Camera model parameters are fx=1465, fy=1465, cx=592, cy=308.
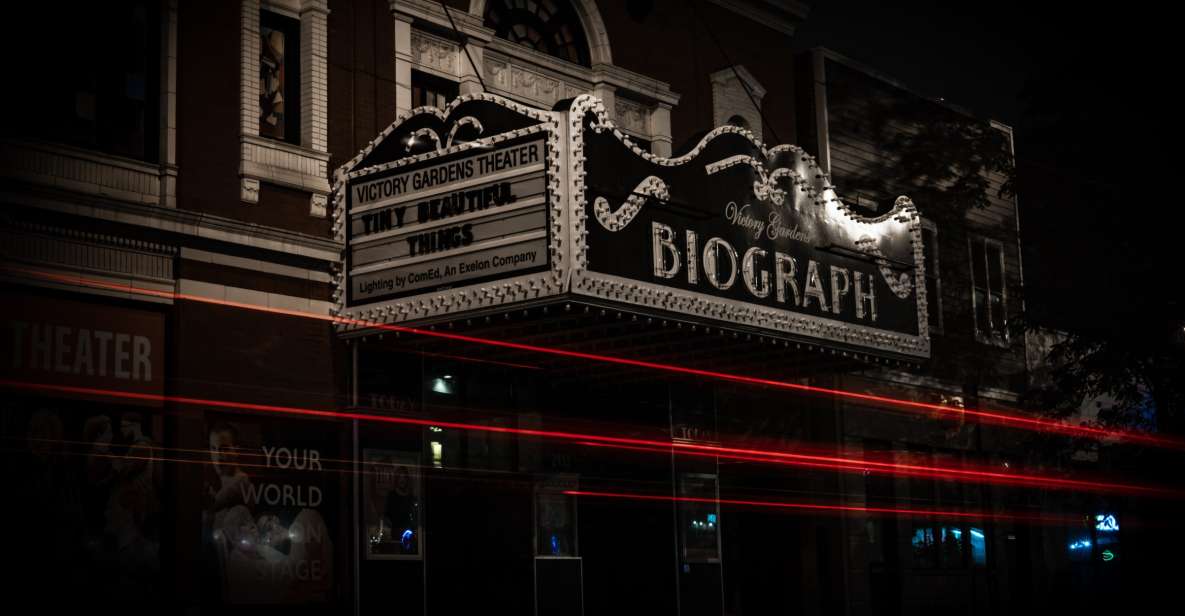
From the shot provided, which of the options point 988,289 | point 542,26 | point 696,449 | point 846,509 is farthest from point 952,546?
point 542,26

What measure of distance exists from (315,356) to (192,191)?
2.47 m

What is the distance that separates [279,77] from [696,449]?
8.89 metres

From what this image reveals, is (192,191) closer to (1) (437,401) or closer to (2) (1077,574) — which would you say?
(1) (437,401)

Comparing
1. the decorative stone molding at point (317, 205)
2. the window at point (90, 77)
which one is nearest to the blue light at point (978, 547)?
the decorative stone molding at point (317, 205)

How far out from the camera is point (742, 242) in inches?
719

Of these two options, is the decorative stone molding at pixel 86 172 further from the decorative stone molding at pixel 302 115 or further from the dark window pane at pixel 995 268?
the dark window pane at pixel 995 268

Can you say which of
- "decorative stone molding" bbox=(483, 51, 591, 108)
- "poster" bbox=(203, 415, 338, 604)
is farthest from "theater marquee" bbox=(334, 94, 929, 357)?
"decorative stone molding" bbox=(483, 51, 591, 108)

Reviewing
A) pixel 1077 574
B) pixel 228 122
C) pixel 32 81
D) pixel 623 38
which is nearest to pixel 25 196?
pixel 32 81

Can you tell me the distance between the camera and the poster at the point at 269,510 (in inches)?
634

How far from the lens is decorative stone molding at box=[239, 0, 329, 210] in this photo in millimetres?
17047

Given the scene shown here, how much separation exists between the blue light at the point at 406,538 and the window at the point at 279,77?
497 centimetres

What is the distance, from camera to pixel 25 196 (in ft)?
48.3

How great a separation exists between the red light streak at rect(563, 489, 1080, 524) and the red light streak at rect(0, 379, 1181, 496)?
2.24ft

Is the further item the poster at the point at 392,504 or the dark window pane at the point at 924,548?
the dark window pane at the point at 924,548
